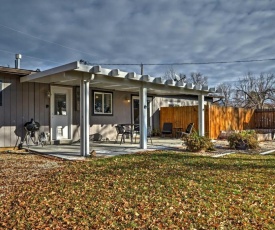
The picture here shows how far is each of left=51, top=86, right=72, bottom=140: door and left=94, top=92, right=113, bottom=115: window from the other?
1175 millimetres

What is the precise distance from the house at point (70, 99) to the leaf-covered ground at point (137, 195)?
2097 mm

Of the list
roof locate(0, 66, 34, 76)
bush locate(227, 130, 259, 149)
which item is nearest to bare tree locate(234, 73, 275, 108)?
bush locate(227, 130, 259, 149)

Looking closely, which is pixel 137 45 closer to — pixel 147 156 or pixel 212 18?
pixel 212 18

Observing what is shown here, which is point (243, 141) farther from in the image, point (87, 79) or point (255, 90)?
point (255, 90)

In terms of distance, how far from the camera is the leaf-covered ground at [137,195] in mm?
2902

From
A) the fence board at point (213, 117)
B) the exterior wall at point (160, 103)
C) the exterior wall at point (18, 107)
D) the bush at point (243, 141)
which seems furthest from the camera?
the exterior wall at point (160, 103)

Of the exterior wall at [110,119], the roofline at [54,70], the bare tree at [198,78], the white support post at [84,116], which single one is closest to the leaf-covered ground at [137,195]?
the white support post at [84,116]

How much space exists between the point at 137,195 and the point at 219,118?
1013 cm

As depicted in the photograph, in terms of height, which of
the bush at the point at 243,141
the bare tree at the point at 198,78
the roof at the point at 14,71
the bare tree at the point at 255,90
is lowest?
the bush at the point at 243,141

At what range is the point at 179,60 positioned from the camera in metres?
23.0

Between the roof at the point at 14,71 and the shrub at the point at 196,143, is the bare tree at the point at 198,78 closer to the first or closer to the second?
the shrub at the point at 196,143

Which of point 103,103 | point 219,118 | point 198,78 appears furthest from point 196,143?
point 198,78

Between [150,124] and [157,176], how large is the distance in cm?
898

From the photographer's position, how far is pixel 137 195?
375 cm
